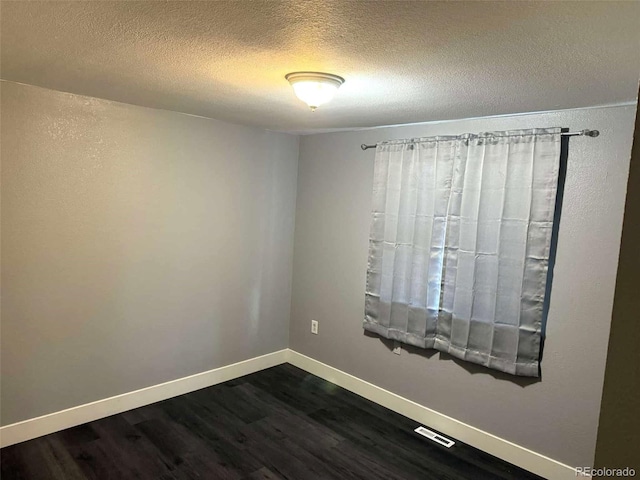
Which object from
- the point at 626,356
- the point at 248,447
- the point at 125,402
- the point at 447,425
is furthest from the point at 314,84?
the point at 125,402

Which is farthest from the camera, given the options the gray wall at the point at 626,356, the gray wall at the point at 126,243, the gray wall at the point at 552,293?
the gray wall at the point at 126,243

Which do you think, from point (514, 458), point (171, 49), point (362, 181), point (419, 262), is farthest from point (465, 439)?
point (171, 49)

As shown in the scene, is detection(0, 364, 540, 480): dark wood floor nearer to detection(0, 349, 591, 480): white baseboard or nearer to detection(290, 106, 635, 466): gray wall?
detection(0, 349, 591, 480): white baseboard

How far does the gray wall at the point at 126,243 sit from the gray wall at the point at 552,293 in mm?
412

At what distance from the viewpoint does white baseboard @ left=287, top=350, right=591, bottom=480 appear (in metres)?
2.69

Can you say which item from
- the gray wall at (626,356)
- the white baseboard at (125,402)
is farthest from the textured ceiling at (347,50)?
the white baseboard at (125,402)

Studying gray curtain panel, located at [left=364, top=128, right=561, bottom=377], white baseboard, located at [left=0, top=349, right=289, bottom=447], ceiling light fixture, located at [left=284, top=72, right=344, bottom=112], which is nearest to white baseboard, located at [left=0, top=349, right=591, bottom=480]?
white baseboard, located at [left=0, top=349, right=289, bottom=447]

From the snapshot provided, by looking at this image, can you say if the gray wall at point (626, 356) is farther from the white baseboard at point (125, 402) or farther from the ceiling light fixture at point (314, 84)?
the white baseboard at point (125, 402)

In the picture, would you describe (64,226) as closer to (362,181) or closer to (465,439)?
(362,181)

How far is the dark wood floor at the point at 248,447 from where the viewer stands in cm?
261

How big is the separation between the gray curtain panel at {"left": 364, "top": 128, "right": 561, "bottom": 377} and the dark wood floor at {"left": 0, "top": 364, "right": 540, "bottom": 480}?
2.15ft

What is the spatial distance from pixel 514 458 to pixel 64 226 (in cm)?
318

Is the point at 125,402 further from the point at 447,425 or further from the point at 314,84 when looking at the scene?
the point at 314,84

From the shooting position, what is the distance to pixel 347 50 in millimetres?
1697
